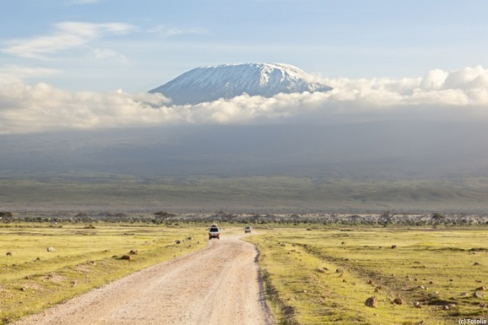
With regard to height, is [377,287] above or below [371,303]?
below

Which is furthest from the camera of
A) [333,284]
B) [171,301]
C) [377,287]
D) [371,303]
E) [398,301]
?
[333,284]

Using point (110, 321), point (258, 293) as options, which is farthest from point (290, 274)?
point (110, 321)

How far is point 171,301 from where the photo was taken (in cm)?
2545

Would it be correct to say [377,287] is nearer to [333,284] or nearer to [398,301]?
[333,284]

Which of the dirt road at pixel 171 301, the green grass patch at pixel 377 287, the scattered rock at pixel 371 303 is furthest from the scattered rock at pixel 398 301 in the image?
the dirt road at pixel 171 301

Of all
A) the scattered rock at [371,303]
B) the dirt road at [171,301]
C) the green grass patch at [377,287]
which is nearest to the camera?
the dirt road at [171,301]

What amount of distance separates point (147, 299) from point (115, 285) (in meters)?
5.10

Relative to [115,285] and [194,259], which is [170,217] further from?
[115,285]

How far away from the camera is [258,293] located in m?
28.3

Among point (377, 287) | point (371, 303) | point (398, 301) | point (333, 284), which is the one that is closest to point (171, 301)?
point (371, 303)

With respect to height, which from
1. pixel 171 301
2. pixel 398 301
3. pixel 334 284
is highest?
pixel 171 301

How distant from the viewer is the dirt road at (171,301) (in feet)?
70.4

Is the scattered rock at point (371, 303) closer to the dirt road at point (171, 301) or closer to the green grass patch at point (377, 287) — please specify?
the green grass patch at point (377, 287)

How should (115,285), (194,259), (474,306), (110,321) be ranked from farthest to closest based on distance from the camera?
(194,259) < (115,285) < (474,306) < (110,321)
